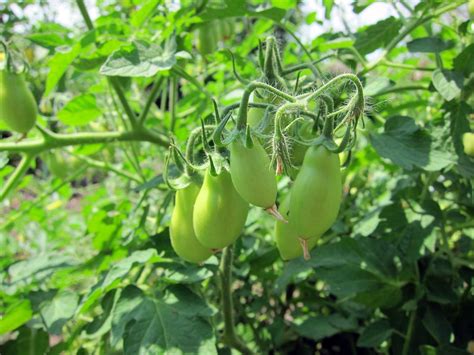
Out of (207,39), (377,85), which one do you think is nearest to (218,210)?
(377,85)

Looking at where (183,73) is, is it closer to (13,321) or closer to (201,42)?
(201,42)

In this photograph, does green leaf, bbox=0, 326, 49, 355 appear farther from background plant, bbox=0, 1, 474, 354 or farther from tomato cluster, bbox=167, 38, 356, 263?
tomato cluster, bbox=167, 38, 356, 263

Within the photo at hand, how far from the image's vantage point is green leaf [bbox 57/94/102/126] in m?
1.04

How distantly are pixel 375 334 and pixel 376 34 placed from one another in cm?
54

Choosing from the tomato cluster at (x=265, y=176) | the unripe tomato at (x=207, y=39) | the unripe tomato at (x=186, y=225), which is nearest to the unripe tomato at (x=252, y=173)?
the tomato cluster at (x=265, y=176)

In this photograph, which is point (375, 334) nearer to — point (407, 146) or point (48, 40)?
Result: point (407, 146)

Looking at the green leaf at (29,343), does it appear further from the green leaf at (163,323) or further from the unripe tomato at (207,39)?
the unripe tomato at (207,39)

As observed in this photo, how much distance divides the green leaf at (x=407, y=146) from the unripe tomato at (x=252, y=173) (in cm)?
26

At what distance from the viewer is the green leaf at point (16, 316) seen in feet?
2.77

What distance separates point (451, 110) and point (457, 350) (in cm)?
39

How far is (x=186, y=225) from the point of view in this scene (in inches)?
24.9

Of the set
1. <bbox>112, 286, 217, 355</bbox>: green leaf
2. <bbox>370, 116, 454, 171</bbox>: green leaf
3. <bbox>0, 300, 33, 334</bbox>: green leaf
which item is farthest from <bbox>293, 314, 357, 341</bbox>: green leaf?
<bbox>0, 300, 33, 334</bbox>: green leaf

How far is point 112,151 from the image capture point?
4.58 ft

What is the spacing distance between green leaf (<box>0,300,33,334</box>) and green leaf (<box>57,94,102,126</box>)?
383mm
